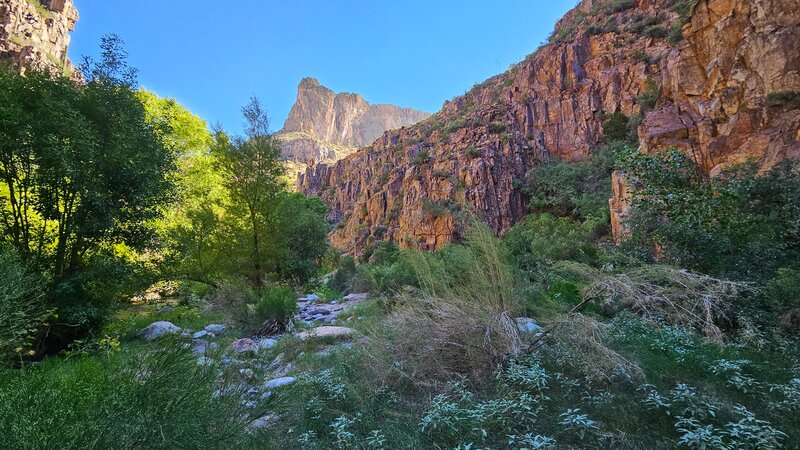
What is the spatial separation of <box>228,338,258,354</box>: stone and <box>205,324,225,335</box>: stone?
1.36m

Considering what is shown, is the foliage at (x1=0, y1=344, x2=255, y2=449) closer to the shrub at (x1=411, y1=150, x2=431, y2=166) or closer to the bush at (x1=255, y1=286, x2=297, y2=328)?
the bush at (x1=255, y1=286, x2=297, y2=328)

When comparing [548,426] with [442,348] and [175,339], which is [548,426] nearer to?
[442,348]

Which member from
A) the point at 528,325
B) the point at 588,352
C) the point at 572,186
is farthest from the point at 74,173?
the point at 572,186

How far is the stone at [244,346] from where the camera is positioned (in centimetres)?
485

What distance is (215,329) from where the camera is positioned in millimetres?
6984

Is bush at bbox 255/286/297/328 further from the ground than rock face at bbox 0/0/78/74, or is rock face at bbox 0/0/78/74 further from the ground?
rock face at bbox 0/0/78/74

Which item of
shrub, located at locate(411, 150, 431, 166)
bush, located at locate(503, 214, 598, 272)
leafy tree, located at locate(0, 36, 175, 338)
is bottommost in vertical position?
bush, located at locate(503, 214, 598, 272)

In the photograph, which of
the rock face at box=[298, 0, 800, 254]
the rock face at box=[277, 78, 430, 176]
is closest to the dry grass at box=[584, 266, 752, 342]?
the rock face at box=[298, 0, 800, 254]

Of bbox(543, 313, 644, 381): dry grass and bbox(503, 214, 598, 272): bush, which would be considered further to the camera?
bbox(503, 214, 598, 272): bush

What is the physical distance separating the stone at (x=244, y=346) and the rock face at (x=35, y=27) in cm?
2241

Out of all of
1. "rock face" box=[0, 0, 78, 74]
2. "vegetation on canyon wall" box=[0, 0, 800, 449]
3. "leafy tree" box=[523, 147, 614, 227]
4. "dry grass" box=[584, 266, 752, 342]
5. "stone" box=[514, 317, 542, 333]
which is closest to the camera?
"vegetation on canyon wall" box=[0, 0, 800, 449]

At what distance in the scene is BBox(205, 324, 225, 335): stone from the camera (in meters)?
6.84

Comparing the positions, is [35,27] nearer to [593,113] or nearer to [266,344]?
[266,344]

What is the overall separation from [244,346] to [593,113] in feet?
91.5
